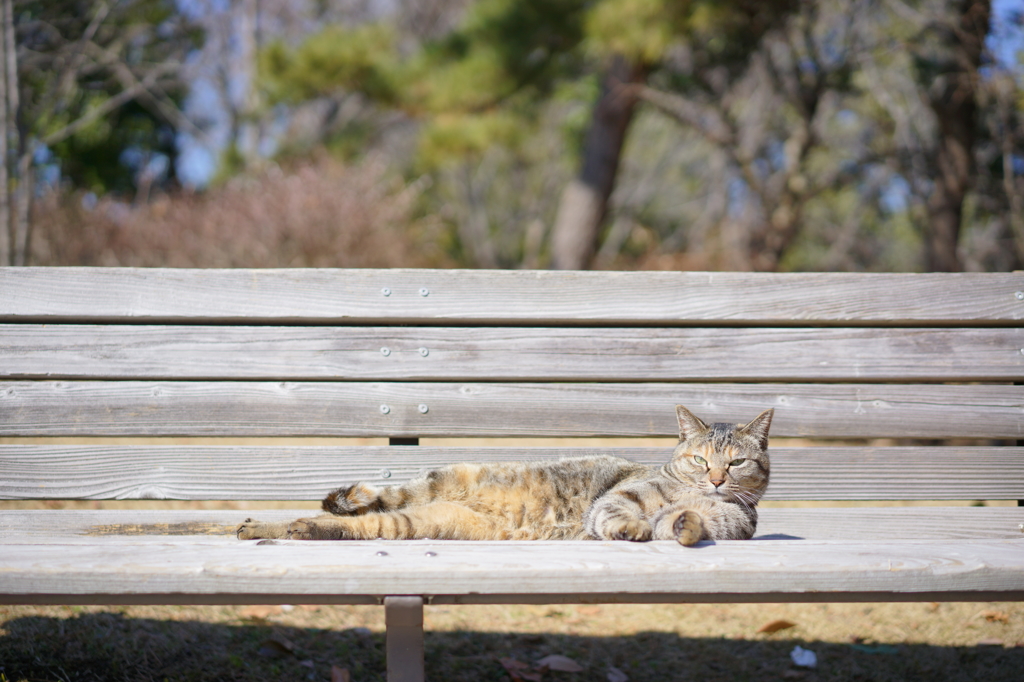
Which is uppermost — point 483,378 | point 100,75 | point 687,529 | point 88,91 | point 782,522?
point 100,75

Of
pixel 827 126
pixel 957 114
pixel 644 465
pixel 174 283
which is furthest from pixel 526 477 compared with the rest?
pixel 827 126

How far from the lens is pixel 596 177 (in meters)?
7.75

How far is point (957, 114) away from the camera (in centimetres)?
618

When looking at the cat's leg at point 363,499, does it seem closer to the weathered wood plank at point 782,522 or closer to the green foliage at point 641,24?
the weathered wood plank at point 782,522

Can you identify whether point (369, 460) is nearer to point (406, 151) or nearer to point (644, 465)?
point (644, 465)

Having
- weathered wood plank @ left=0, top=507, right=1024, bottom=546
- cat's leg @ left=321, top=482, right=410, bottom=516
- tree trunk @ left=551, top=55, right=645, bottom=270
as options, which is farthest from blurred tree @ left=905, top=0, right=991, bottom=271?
cat's leg @ left=321, top=482, right=410, bottom=516

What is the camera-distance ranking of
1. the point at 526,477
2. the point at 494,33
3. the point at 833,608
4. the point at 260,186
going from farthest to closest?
1. the point at 260,186
2. the point at 494,33
3. the point at 833,608
4. the point at 526,477

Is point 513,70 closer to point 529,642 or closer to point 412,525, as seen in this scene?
point 529,642

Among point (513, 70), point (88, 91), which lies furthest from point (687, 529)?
point (88, 91)

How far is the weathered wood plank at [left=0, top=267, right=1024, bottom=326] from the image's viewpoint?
7.54 ft

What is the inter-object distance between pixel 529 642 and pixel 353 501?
104 centimetres

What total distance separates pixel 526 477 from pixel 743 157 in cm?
617

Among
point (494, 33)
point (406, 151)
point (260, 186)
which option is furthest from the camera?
point (406, 151)

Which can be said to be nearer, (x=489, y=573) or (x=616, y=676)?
(x=489, y=573)
